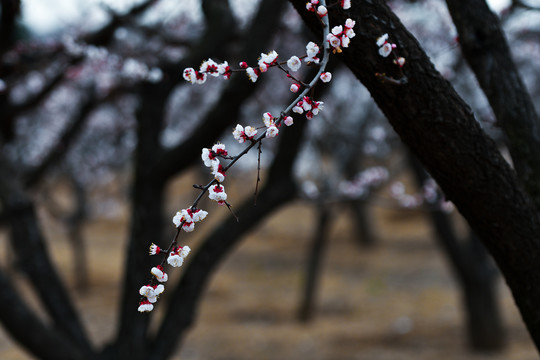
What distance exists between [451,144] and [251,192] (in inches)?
308

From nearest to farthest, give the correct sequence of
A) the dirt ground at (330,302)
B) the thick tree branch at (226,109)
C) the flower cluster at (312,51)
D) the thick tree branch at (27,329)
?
the flower cluster at (312,51), the thick tree branch at (27,329), the thick tree branch at (226,109), the dirt ground at (330,302)

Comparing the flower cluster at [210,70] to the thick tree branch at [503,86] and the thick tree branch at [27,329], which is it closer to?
the thick tree branch at [503,86]

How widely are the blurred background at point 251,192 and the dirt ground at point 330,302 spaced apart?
48 mm

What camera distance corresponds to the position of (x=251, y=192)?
9523mm

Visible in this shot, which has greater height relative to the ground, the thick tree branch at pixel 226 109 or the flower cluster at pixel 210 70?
the flower cluster at pixel 210 70

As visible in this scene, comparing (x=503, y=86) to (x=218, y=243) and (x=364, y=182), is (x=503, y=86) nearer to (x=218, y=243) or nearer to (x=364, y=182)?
(x=218, y=243)

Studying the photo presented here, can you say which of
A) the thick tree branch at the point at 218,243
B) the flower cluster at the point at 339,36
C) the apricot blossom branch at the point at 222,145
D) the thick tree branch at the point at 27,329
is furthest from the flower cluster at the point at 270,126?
the thick tree branch at the point at 27,329

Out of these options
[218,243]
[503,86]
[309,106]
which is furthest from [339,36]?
[218,243]

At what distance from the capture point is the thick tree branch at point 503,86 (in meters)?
2.11

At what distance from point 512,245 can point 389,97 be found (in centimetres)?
78

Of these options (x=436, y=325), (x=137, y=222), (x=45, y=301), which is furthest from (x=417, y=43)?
(x=436, y=325)

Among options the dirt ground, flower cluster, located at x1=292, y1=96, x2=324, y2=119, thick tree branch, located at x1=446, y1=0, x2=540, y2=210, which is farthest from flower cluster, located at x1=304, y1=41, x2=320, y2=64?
the dirt ground

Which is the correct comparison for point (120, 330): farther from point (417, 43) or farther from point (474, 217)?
point (417, 43)

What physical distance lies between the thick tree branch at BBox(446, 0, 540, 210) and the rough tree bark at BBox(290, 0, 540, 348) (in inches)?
10.3
